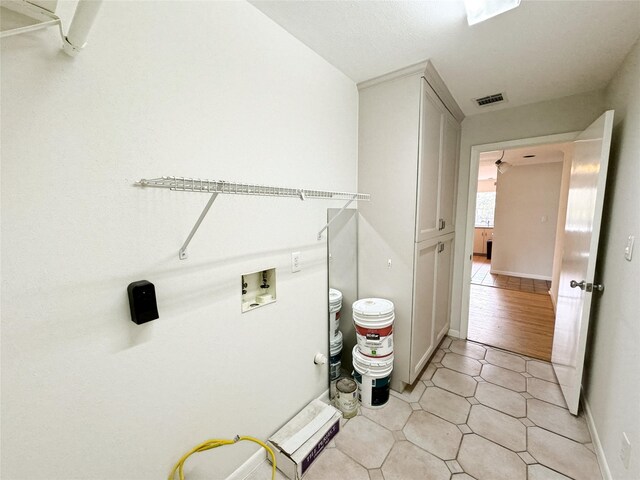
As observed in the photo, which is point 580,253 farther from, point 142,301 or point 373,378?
point 142,301

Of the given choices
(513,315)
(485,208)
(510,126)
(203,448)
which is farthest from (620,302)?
(485,208)

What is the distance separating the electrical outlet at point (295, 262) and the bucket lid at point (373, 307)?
610 millimetres

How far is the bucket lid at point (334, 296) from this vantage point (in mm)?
1927

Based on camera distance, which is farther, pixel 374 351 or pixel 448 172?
pixel 448 172

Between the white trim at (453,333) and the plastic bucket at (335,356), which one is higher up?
the plastic bucket at (335,356)

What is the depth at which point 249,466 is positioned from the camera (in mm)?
1384

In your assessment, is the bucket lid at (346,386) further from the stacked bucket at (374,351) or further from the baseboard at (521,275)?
the baseboard at (521,275)

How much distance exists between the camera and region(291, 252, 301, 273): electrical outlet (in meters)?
1.54

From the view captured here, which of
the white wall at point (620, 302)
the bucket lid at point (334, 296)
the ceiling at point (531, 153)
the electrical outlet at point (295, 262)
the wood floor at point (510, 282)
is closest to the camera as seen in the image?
the white wall at point (620, 302)

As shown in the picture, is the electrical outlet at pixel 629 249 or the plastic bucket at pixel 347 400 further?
the plastic bucket at pixel 347 400

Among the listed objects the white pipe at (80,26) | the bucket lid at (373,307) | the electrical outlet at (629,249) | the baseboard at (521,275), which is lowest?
the baseboard at (521,275)

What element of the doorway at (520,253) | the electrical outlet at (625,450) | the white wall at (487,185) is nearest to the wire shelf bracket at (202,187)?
the electrical outlet at (625,450)

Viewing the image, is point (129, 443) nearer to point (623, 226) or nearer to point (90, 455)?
point (90, 455)

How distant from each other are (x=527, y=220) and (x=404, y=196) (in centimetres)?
500
